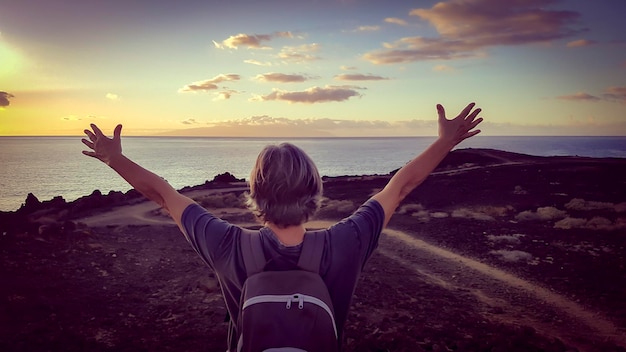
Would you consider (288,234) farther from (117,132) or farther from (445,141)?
(117,132)

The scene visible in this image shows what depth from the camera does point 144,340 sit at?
9117mm

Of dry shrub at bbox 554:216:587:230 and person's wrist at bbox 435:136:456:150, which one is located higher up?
person's wrist at bbox 435:136:456:150


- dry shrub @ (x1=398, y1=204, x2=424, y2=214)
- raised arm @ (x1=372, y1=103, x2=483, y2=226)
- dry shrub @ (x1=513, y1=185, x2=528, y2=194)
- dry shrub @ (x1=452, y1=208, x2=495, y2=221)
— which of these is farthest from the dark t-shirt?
dry shrub @ (x1=513, y1=185, x2=528, y2=194)

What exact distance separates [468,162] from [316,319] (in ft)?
157

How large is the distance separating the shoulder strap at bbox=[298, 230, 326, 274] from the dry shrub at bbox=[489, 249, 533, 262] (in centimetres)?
1480

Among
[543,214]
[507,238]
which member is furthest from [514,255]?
[543,214]

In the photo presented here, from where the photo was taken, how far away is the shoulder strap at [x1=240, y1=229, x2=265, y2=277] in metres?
2.37

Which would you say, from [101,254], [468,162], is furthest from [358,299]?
[468,162]

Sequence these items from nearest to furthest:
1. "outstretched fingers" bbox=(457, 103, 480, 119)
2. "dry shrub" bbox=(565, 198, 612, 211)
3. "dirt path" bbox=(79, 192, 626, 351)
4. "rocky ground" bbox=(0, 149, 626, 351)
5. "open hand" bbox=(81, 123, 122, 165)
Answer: "open hand" bbox=(81, 123, 122, 165) < "outstretched fingers" bbox=(457, 103, 480, 119) < "rocky ground" bbox=(0, 149, 626, 351) < "dirt path" bbox=(79, 192, 626, 351) < "dry shrub" bbox=(565, 198, 612, 211)

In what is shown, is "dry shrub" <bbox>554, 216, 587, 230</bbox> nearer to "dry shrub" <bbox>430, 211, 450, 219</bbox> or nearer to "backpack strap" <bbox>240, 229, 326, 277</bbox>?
"dry shrub" <bbox>430, 211, 450, 219</bbox>

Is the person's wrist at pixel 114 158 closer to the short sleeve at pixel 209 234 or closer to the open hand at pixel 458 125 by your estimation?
the short sleeve at pixel 209 234

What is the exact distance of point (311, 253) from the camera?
2.37m

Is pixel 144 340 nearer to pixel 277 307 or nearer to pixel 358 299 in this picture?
pixel 358 299

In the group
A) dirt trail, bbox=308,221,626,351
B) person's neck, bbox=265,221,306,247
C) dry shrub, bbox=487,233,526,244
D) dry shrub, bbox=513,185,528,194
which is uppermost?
person's neck, bbox=265,221,306,247
